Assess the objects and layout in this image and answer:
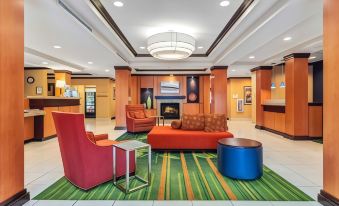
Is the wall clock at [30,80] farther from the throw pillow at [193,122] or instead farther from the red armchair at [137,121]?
the throw pillow at [193,122]

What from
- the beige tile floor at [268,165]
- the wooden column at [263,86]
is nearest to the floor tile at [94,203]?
the beige tile floor at [268,165]

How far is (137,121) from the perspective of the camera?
23.5 feet

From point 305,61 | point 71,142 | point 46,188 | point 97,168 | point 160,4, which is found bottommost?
point 46,188

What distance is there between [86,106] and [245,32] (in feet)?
41.6

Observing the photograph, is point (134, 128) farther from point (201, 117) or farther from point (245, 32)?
point (245, 32)

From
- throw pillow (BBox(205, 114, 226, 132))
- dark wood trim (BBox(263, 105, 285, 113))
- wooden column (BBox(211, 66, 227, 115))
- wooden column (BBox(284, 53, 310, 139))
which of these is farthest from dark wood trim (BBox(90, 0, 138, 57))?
dark wood trim (BBox(263, 105, 285, 113))

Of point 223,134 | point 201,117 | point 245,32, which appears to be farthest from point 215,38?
point 223,134

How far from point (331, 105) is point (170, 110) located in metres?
9.88

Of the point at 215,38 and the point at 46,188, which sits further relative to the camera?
the point at 215,38

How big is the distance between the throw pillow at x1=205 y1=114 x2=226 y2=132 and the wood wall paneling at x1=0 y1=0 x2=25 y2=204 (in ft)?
12.2

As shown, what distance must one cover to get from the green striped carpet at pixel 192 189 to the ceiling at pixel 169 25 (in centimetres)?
280

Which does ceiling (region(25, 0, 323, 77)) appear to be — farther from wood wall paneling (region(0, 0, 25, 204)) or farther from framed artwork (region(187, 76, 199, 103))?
framed artwork (region(187, 76, 199, 103))

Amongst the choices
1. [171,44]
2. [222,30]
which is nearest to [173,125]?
[171,44]

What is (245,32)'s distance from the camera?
453cm
